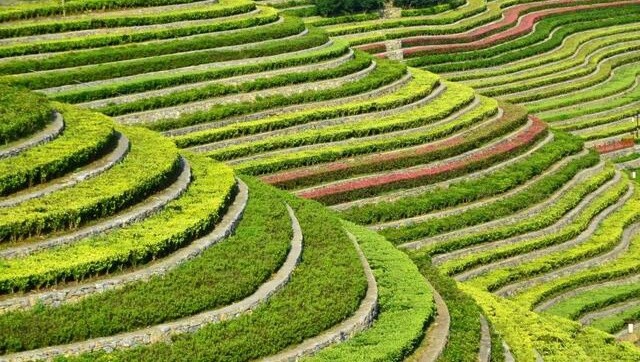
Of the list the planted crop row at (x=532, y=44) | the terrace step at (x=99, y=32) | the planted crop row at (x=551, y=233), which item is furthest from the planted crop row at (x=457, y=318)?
the planted crop row at (x=532, y=44)

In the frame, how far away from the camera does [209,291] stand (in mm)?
26734

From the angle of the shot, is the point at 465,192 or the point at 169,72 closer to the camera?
the point at 465,192

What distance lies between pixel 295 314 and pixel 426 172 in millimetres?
20128

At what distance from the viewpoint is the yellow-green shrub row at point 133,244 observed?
25.0 m

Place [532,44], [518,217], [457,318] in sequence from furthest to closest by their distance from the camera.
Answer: [532,44] → [518,217] → [457,318]

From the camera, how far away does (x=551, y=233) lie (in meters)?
47.1

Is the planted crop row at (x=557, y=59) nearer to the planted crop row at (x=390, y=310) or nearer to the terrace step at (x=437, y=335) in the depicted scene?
the planted crop row at (x=390, y=310)

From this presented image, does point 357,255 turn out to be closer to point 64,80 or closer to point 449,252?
point 449,252

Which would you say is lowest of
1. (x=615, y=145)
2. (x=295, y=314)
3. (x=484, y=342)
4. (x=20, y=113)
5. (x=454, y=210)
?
(x=615, y=145)

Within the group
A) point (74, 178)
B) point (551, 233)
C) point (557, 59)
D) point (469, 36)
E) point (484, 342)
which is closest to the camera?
point (74, 178)

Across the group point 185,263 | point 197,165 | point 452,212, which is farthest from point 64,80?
point 185,263

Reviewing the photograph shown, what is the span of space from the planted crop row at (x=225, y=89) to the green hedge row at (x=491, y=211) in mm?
9396

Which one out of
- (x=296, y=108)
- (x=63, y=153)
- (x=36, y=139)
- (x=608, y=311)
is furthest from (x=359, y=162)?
(x=63, y=153)

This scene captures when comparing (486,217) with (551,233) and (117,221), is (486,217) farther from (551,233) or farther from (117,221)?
(117,221)
